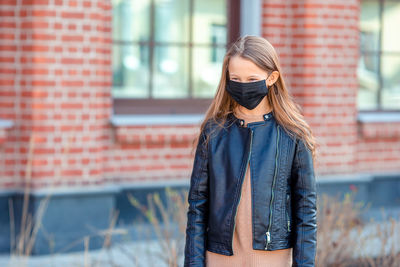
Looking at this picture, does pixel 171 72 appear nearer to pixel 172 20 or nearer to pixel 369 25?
pixel 172 20

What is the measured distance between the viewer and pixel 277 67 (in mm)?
2590

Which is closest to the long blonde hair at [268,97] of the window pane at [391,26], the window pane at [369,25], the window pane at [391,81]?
the window pane at [369,25]

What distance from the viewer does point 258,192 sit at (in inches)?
95.6

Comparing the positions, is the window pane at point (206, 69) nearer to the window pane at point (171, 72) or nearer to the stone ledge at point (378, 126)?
the window pane at point (171, 72)

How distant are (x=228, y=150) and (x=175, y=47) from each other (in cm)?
404

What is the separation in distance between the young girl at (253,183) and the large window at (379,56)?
16.3ft

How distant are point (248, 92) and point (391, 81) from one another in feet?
18.0

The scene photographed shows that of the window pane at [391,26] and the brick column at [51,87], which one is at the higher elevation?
the window pane at [391,26]

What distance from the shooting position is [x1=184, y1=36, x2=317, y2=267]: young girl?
7.97 feet

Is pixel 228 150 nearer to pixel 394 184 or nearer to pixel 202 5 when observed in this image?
pixel 202 5

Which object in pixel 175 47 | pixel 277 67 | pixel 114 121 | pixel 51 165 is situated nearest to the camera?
pixel 277 67

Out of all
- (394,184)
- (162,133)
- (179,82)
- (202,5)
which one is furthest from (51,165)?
(394,184)

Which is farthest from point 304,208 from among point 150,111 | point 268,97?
point 150,111

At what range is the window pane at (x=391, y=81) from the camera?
744 centimetres
